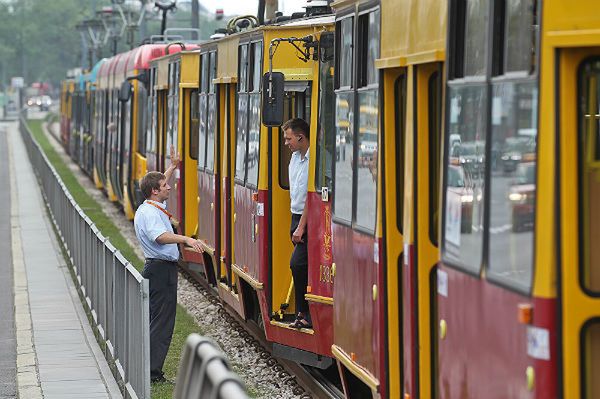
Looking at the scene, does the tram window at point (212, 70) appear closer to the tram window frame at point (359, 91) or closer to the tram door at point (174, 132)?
the tram door at point (174, 132)

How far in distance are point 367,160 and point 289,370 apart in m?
4.92

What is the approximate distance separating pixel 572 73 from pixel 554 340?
0.94m

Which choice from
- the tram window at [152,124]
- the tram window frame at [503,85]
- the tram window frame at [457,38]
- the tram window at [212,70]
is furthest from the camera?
the tram window at [152,124]

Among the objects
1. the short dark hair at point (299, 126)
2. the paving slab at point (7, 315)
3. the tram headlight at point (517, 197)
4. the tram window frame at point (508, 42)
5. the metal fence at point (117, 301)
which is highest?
the tram window frame at point (508, 42)

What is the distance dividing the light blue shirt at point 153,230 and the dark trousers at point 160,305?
0.08 m

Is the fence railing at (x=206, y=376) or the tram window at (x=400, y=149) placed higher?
the tram window at (x=400, y=149)

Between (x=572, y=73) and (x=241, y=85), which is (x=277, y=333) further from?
(x=572, y=73)

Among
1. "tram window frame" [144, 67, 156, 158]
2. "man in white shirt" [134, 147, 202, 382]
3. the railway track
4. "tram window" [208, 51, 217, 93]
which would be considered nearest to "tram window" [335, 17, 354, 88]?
"man in white shirt" [134, 147, 202, 382]

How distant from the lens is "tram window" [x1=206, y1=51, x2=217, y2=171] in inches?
651

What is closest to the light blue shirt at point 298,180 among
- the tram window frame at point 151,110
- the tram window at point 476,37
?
the tram window at point 476,37

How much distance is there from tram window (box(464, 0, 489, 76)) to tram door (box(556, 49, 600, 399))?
81 cm

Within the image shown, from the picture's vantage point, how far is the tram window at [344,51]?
30.5ft

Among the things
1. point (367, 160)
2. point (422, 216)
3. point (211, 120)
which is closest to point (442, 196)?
point (422, 216)

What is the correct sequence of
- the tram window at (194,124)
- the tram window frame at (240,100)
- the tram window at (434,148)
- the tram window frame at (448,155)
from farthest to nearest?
the tram window at (194,124) < the tram window frame at (240,100) < the tram window at (434,148) < the tram window frame at (448,155)
